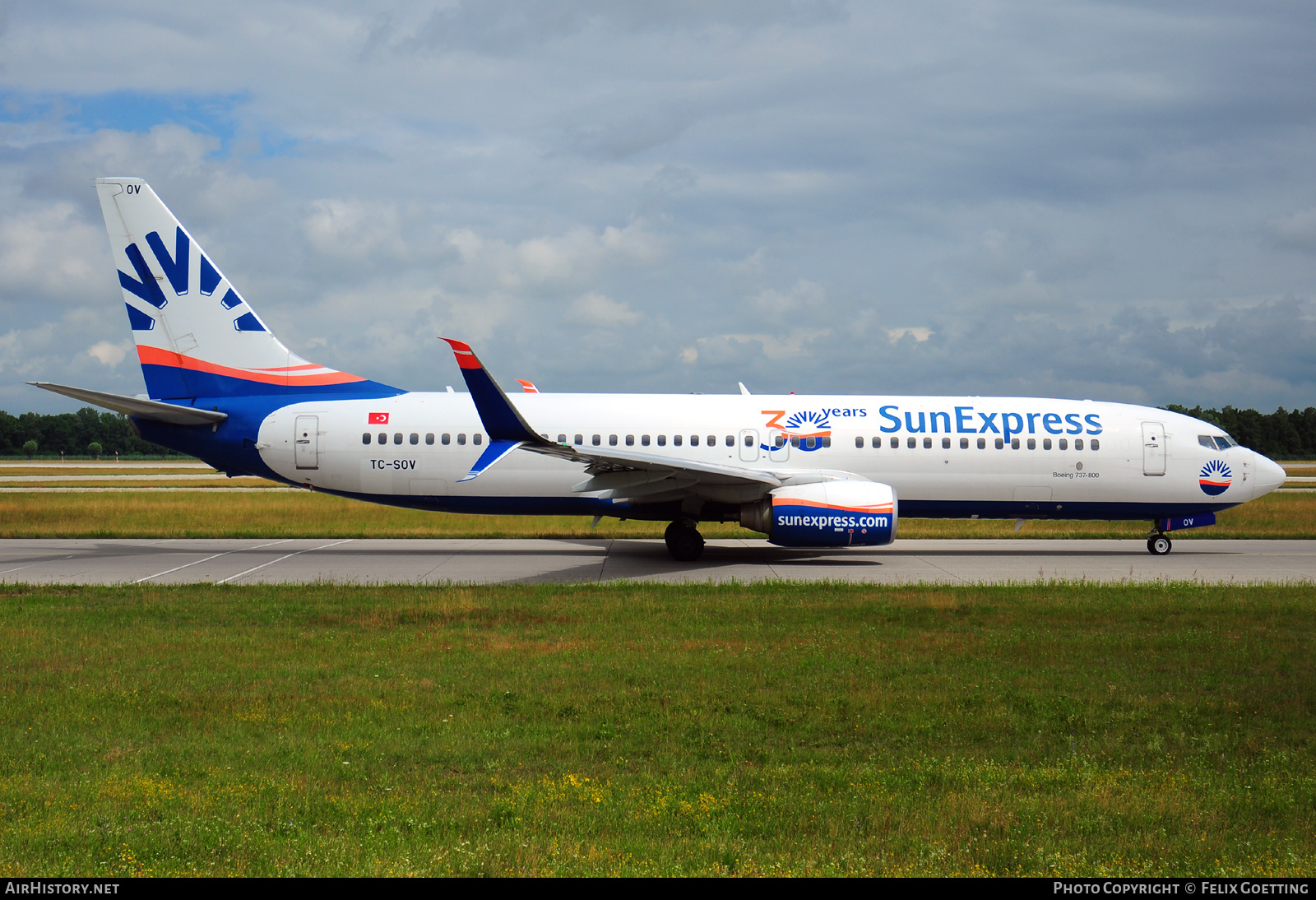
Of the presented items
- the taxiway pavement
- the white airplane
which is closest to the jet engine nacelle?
the taxiway pavement

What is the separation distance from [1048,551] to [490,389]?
47.4ft

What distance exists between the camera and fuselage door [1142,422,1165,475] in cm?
2058

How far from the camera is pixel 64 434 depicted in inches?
4990

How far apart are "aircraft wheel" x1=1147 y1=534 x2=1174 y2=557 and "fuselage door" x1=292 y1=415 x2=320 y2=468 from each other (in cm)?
1931

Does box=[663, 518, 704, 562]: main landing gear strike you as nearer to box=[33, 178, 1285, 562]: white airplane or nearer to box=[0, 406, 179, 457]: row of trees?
box=[33, 178, 1285, 562]: white airplane

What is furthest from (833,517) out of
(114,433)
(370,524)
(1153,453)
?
(114,433)

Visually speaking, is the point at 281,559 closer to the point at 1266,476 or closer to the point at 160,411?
the point at 160,411

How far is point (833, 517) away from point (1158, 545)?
9.07 meters

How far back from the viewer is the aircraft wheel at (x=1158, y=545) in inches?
834

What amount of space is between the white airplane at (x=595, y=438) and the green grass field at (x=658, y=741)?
790cm

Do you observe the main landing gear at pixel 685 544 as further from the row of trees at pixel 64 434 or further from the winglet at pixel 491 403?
the row of trees at pixel 64 434

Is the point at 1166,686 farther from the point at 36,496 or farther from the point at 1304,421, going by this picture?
the point at 1304,421

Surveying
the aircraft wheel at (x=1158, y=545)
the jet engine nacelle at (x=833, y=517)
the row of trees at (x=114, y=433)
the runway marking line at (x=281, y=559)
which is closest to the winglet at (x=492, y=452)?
the runway marking line at (x=281, y=559)

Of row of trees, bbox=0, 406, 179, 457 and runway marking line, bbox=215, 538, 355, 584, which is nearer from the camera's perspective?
runway marking line, bbox=215, 538, 355, 584
